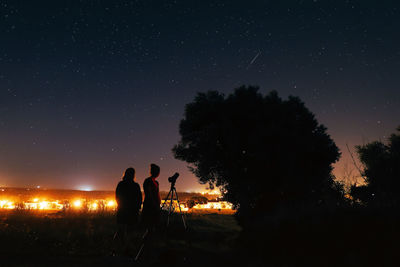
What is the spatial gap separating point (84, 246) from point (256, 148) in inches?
407

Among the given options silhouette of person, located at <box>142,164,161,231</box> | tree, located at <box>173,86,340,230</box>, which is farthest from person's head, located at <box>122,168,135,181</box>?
tree, located at <box>173,86,340,230</box>

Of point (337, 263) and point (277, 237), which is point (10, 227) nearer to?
point (277, 237)

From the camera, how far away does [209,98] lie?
17609mm

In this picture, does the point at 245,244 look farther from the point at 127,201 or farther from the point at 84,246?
the point at 84,246

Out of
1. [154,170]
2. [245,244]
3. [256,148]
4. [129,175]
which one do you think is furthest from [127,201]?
[256,148]

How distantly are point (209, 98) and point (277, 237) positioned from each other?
11.7 m

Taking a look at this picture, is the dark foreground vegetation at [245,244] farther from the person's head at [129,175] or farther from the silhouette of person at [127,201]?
the person's head at [129,175]

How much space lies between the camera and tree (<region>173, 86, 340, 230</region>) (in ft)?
49.1

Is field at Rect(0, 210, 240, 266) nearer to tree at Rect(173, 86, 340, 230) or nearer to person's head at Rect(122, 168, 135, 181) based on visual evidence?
person's head at Rect(122, 168, 135, 181)

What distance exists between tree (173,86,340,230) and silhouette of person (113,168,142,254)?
7574mm

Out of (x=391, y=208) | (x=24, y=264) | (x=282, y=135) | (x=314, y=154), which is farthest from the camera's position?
(x=314, y=154)

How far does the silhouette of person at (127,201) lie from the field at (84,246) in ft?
3.14

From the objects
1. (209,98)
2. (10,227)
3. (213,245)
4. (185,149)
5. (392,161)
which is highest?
(209,98)

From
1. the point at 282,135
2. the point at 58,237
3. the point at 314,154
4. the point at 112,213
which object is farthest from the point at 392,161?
the point at 58,237
